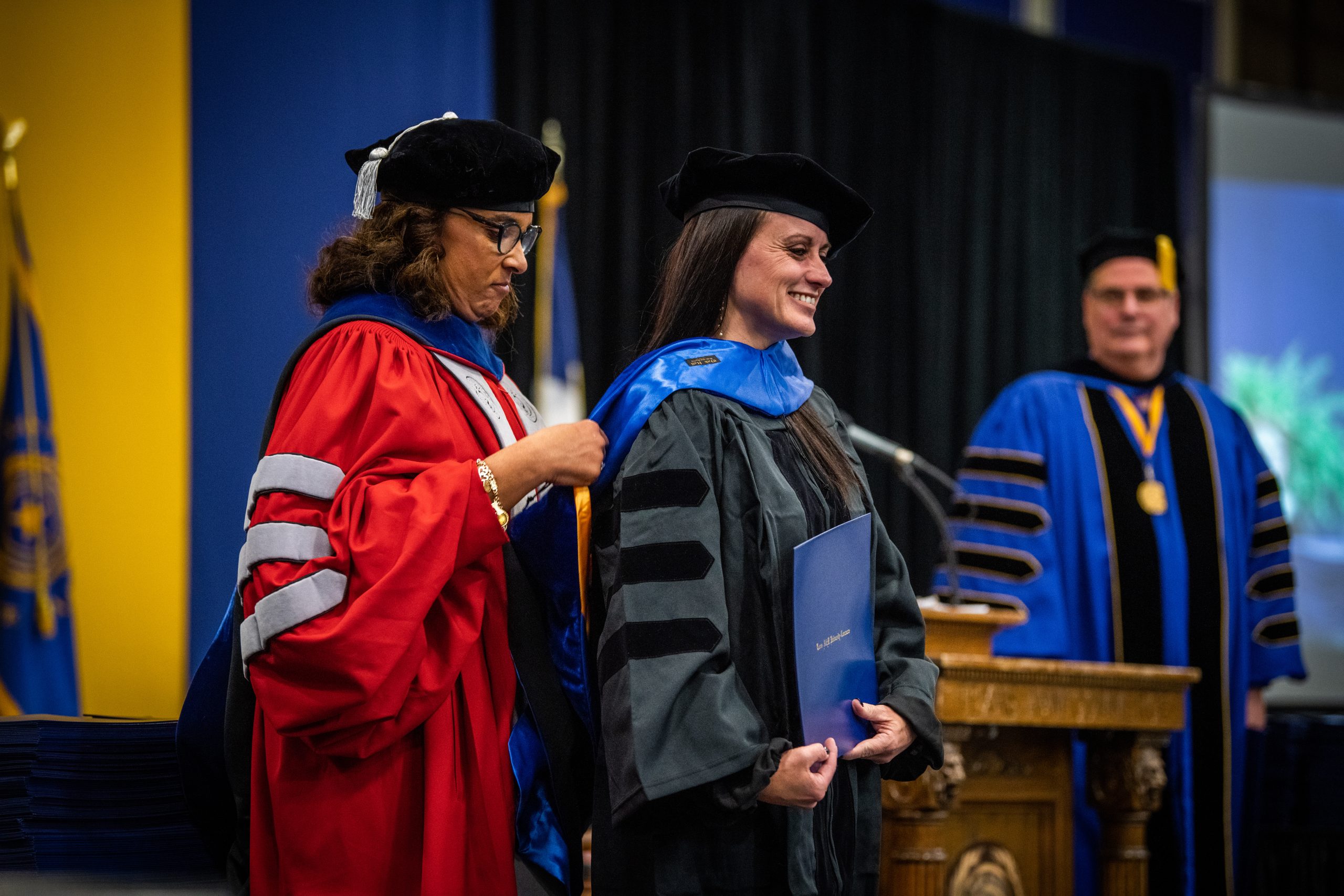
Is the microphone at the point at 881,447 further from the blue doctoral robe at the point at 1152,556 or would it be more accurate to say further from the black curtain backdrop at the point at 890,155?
the black curtain backdrop at the point at 890,155

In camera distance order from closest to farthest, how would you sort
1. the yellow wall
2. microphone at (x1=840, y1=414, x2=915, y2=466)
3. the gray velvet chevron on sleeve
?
1. the gray velvet chevron on sleeve
2. microphone at (x1=840, y1=414, x2=915, y2=466)
3. the yellow wall

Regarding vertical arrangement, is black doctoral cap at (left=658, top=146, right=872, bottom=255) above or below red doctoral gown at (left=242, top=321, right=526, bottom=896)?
above

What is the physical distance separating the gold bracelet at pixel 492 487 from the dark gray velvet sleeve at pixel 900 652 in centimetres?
58

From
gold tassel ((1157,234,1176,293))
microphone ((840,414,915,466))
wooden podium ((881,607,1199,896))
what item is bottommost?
wooden podium ((881,607,1199,896))

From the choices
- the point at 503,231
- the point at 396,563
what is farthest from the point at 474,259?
the point at 396,563

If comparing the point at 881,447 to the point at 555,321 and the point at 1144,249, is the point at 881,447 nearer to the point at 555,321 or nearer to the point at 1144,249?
the point at 1144,249

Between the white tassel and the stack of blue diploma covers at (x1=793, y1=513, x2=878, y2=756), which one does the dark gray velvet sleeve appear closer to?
the stack of blue diploma covers at (x1=793, y1=513, x2=878, y2=756)

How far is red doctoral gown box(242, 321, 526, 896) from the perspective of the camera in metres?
1.80

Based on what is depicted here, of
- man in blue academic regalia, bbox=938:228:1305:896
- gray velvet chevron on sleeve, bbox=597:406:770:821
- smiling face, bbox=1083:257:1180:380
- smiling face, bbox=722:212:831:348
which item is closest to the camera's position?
gray velvet chevron on sleeve, bbox=597:406:770:821

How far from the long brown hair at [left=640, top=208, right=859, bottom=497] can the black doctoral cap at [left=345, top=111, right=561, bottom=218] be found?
292 millimetres

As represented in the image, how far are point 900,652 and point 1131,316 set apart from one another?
2.41 m

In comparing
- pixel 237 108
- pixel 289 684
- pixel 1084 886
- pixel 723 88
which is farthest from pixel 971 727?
pixel 723 88

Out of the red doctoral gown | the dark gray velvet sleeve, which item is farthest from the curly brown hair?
the dark gray velvet sleeve

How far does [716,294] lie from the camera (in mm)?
2068
